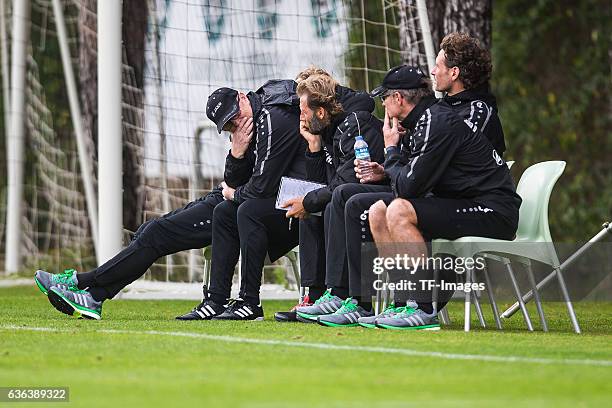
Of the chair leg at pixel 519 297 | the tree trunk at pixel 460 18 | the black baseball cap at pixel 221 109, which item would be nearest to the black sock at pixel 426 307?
the chair leg at pixel 519 297

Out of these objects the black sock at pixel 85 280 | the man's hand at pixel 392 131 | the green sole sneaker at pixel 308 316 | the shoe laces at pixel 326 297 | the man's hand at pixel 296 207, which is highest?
the man's hand at pixel 392 131

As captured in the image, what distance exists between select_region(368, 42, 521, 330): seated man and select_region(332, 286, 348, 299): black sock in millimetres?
453

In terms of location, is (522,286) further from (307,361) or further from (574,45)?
(574,45)

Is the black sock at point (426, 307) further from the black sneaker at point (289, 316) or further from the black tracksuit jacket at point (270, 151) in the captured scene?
the black tracksuit jacket at point (270, 151)

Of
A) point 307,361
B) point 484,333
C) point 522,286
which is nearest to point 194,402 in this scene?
point 307,361

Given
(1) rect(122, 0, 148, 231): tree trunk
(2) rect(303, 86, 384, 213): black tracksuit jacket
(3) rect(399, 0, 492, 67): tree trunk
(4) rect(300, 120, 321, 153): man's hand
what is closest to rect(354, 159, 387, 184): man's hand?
(2) rect(303, 86, 384, 213): black tracksuit jacket

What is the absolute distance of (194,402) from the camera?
4160 mm

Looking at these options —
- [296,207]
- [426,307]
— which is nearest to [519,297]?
[426,307]

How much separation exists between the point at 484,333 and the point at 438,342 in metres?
0.85

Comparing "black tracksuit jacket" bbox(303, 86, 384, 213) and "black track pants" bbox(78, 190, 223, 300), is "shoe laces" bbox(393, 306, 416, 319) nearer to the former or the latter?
"black tracksuit jacket" bbox(303, 86, 384, 213)

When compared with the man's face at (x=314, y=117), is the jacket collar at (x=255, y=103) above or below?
above

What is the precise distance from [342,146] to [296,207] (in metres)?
0.45

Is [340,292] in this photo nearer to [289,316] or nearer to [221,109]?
[289,316]

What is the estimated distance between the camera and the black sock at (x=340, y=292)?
769 centimetres
